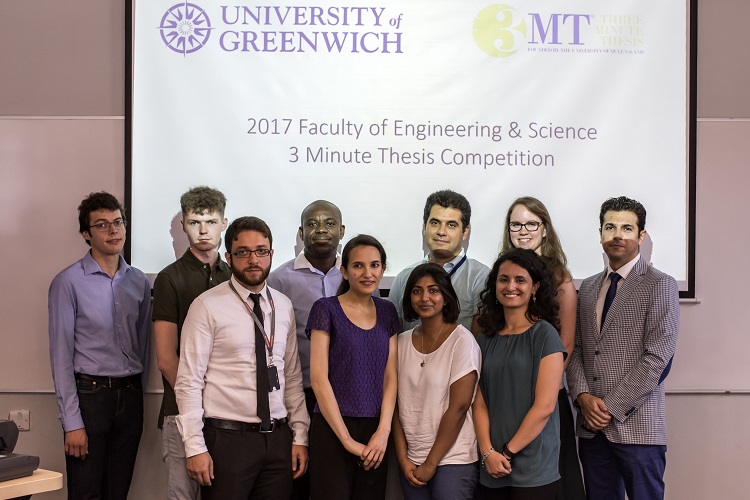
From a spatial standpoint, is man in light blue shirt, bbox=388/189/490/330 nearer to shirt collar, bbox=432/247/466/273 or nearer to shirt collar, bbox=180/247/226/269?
shirt collar, bbox=432/247/466/273

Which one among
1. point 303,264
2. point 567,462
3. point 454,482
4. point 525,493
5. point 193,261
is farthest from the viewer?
point 303,264

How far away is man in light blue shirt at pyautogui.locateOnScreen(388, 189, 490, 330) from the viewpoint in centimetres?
329

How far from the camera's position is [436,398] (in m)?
2.82

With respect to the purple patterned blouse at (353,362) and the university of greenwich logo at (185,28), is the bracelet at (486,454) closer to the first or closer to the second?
the purple patterned blouse at (353,362)

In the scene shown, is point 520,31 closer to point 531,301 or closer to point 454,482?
point 531,301

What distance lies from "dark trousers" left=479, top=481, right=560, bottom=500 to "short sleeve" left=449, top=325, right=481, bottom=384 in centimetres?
45

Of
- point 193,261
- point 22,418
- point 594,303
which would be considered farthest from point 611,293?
point 22,418

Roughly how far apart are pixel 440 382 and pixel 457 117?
1599 millimetres

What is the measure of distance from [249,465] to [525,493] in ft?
3.39

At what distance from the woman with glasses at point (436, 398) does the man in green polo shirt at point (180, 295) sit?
38.2 inches

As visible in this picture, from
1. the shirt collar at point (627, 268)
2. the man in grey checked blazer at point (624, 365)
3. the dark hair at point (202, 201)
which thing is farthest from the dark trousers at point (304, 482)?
the shirt collar at point (627, 268)

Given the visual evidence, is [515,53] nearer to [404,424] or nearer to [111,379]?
[404,424]

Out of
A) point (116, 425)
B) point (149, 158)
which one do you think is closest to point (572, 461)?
point (116, 425)

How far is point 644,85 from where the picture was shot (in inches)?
152
